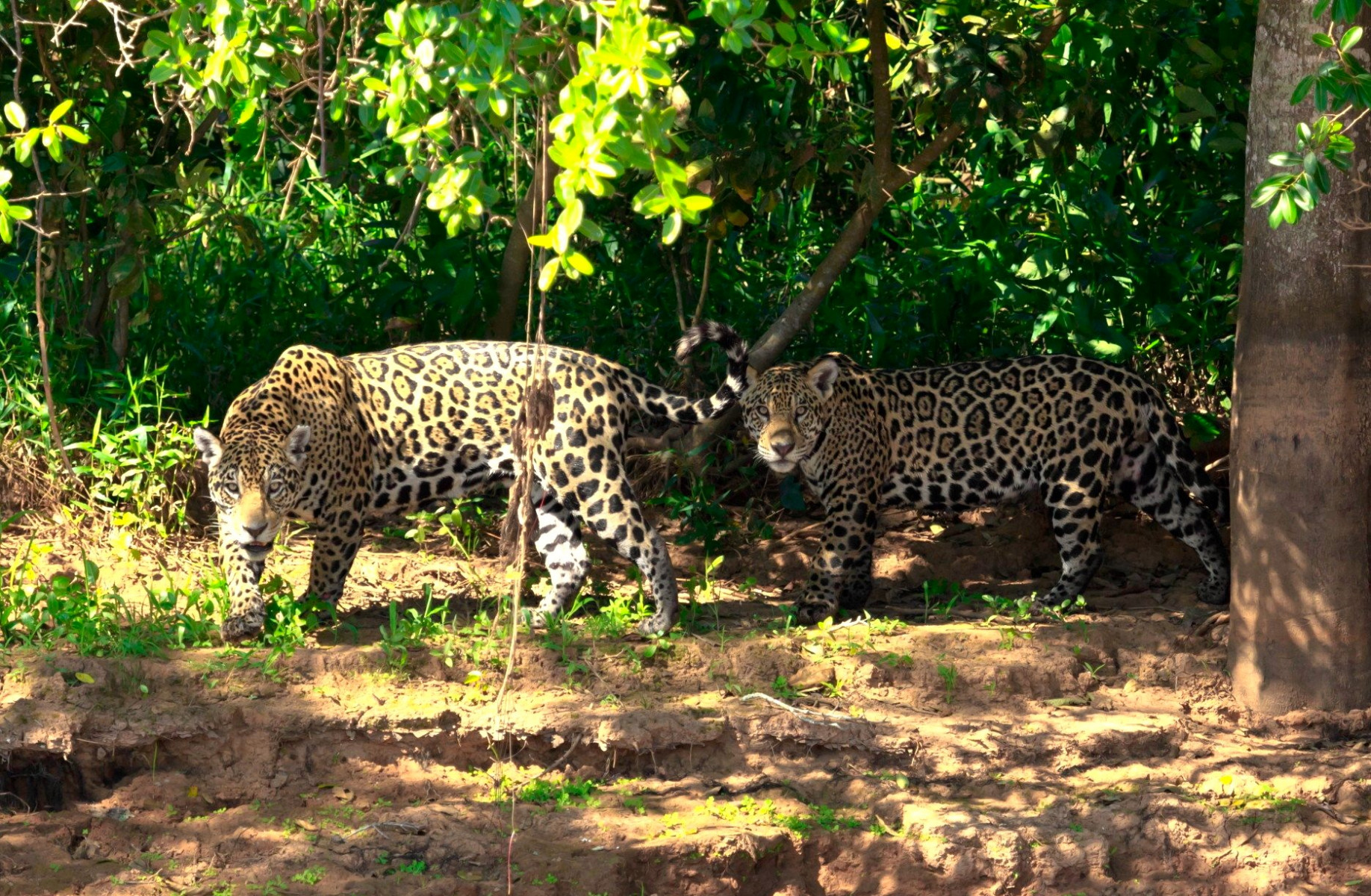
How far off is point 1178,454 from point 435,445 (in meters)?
3.36

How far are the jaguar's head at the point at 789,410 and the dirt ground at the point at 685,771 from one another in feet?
3.13

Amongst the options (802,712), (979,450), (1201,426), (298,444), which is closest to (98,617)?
(298,444)

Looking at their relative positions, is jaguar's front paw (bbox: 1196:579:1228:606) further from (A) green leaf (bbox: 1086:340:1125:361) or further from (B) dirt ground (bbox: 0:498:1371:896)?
(A) green leaf (bbox: 1086:340:1125:361)

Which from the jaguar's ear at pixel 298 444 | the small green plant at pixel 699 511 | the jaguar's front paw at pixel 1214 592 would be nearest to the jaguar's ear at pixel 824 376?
the small green plant at pixel 699 511

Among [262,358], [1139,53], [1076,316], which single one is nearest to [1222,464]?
[1076,316]

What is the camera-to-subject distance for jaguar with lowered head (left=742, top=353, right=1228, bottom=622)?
7871mm

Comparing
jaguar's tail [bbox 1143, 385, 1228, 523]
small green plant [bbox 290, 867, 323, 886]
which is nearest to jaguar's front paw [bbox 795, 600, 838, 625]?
jaguar's tail [bbox 1143, 385, 1228, 523]

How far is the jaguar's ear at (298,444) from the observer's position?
22.9 feet

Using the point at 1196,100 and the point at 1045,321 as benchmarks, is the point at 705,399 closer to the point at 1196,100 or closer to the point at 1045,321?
the point at 1045,321

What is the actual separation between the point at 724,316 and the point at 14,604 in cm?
381

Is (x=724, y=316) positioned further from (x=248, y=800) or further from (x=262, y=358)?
(x=248, y=800)

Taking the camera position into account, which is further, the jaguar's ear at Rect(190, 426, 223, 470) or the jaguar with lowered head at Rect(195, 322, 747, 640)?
the jaguar with lowered head at Rect(195, 322, 747, 640)

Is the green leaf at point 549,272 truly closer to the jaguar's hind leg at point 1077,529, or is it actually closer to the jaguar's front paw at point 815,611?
the jaguar's front paw at point 815,611

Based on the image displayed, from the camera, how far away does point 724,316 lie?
9055 mm
